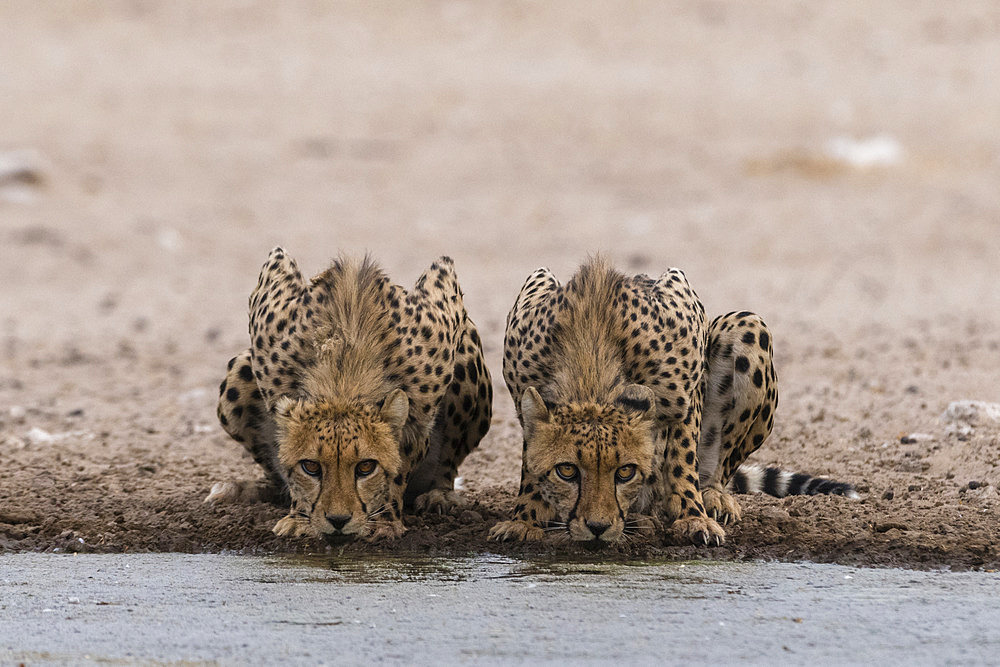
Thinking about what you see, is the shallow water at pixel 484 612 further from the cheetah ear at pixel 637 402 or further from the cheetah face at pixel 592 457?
the cheetah ear at pixel 637 402

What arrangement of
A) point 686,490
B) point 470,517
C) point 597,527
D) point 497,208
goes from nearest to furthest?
1. point 597,527
2. point 686,490
3. point 470,517
4. point 497,208

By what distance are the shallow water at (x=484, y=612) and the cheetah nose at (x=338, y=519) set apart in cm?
11

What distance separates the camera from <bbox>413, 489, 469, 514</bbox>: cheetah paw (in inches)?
197

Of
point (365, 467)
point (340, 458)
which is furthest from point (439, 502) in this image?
point (340, 458)

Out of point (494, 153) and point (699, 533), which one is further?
point (494, 153)

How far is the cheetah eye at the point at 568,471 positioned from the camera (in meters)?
4.38

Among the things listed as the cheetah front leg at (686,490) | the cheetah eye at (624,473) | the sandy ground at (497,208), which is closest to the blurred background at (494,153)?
the sandy ground at (497,208)

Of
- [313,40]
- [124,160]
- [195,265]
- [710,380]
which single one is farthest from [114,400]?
[313,40]

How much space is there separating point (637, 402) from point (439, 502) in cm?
92

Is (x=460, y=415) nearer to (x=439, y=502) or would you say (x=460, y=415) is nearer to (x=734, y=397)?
(x=439, y=502)

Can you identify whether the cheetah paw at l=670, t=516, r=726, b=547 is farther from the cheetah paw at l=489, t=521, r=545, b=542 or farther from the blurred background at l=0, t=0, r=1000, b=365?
the blurred background at l=0, t=0, r=1000, b=365

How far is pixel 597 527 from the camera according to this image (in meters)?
4.29

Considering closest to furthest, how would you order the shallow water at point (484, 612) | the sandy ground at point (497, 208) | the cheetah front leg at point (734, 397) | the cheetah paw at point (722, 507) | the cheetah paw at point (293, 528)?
→ the shallow water at point (484, 612) < the cheetah paw at point (293, 528) < the cheetah paw at point (722, 507) < the cheetah front leg at point (734, 397) < the sandy ground at point (497, 208)

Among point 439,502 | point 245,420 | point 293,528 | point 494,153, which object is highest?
point 494,153
